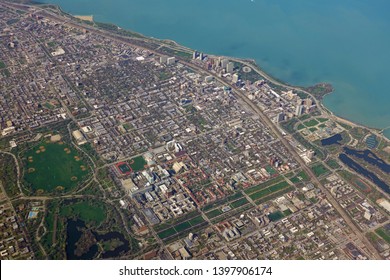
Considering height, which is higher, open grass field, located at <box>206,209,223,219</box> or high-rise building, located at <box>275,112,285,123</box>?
high-rise building, located at <box>275,112,285,123</box>

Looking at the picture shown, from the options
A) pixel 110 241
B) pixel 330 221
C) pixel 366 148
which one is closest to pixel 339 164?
pixel 366 148

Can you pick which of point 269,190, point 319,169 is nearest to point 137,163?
point 269,190

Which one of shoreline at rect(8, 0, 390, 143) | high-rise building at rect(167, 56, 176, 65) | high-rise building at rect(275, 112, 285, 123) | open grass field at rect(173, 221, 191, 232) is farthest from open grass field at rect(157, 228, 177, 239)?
high-rise building at rect(167, 56, 176, 65)

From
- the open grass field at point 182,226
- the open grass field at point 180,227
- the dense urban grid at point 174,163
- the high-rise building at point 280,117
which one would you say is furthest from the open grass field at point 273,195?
the high-rise building at point 280,117

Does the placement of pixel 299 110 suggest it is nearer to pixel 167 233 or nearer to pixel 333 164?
pixel 333 164

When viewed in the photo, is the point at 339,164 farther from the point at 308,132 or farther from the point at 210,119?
the point at 210,119

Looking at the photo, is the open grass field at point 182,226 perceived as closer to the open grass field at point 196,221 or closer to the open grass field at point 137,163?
the open grass field at point 196,221

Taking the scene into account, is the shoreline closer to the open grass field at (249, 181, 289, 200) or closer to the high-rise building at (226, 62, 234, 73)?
the high-rise building at (226, 62, 234, 73)
